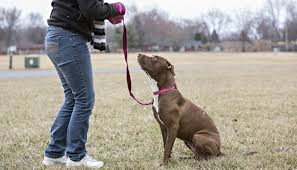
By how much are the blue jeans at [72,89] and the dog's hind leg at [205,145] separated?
1201mm

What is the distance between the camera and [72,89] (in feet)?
15.1

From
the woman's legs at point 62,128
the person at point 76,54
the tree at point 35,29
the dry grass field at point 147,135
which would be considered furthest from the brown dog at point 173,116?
the tree at point 35,29

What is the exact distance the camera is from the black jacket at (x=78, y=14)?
4262mm

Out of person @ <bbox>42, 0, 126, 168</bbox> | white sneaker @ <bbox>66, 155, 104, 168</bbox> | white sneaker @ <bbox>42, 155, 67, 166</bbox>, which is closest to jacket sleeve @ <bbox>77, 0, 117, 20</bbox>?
person @ <bbox>42, 0, 126, 168</bbox>

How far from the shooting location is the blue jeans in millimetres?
4488

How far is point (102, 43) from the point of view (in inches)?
184

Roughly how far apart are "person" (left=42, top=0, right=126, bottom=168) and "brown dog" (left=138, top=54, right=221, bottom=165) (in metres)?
0.64

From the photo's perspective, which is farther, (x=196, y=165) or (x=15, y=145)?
(x=15, y=145)

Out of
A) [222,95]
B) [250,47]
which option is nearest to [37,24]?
[250,47]

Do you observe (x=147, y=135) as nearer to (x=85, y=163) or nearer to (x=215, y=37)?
(x=85, y=163)

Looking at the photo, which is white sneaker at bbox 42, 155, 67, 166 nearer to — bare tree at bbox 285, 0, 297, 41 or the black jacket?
the black jacket

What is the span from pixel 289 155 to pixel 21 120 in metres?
4.89

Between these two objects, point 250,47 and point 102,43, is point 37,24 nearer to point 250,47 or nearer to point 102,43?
point 250,47

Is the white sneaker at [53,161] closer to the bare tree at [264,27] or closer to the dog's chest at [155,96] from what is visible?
the dog's chest at [155,96]
